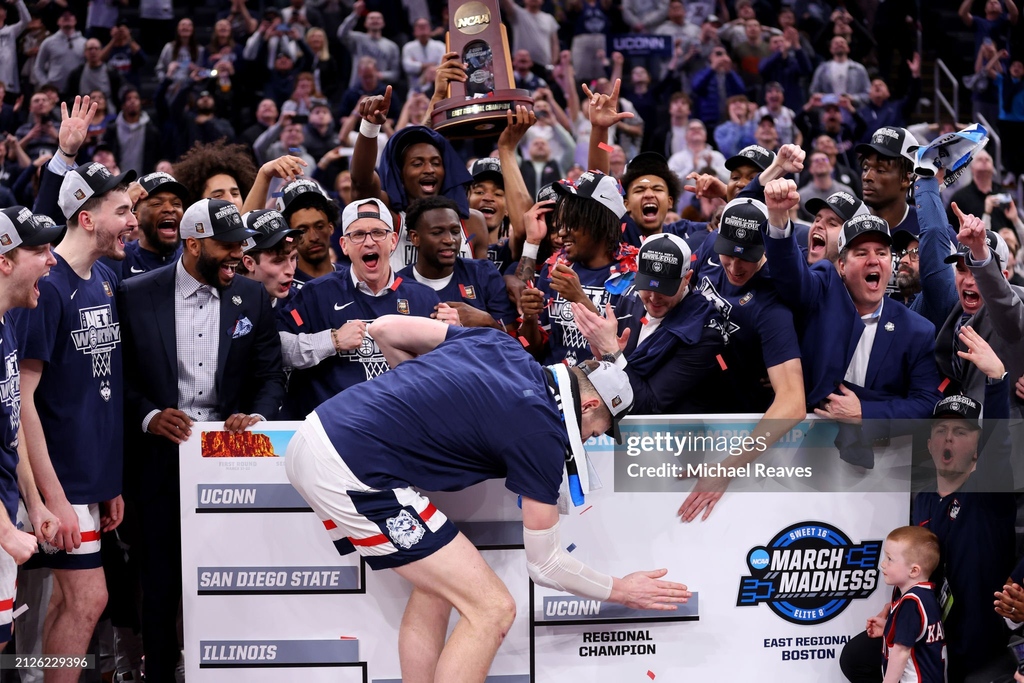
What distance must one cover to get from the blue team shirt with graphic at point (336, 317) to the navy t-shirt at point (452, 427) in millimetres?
977

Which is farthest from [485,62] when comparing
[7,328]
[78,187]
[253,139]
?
[253,139]

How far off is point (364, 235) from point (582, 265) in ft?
3.85

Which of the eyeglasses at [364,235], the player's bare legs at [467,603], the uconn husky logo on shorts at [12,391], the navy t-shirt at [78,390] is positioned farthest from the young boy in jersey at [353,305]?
the uconn husky logo on shorts at [12,391]

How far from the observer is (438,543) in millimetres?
4293

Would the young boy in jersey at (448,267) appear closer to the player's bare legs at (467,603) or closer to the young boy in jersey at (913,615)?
the player's bare legs at (467,603)

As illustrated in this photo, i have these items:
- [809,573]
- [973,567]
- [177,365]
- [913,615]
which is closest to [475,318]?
[177,365]

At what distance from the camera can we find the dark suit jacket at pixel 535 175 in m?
11.4

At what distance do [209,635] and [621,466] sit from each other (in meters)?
1.99

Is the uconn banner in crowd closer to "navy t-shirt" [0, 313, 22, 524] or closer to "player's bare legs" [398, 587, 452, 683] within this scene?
"player's bare legs" [398, 587, 452, 683]

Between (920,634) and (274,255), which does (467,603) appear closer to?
(920,634)

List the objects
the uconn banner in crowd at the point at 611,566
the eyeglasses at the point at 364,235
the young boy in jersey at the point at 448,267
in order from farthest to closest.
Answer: the young boy in jersey at the point at 448,267 → the eyeglasses at the point at 364,235 → the uconn banner in crowd at the point at 611,566

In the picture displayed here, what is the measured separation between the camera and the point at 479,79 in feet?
22.4

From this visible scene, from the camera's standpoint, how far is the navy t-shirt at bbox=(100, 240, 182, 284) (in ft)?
19.5

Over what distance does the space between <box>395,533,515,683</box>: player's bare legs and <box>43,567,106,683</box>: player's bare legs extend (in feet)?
5.02
